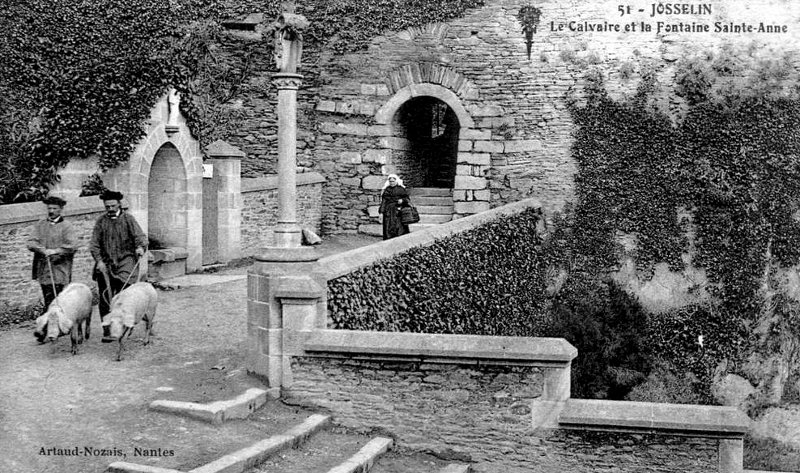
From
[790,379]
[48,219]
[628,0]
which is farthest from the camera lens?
[628,0]

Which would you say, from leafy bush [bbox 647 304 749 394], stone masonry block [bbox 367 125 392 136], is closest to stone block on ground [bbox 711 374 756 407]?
leafy bush [bbox 647 304 749 394]

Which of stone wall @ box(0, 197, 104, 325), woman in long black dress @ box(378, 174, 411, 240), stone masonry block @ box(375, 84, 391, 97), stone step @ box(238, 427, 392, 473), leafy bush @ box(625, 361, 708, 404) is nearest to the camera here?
stone step @ box(238, 427, 392, 473)

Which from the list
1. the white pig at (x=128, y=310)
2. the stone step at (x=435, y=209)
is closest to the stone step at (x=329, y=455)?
the white pig at (x=128, y=310)

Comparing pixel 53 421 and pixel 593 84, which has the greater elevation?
pixel 593 84

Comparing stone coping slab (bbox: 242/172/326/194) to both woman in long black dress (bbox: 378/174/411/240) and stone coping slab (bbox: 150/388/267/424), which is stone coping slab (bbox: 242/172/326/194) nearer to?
woman in long black dress (bbox: 378/174/411/240)

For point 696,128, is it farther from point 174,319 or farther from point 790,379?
point 174,319

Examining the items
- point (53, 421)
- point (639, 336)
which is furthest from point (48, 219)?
point (639, 336)

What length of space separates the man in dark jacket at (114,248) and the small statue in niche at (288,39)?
253 centimetres

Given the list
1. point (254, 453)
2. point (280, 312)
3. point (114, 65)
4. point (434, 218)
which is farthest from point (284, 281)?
point (434, 218)

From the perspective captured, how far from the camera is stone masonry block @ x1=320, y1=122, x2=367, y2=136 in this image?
1908 centimetres

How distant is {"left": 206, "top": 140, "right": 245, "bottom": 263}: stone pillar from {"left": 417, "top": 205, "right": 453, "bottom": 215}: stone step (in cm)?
469

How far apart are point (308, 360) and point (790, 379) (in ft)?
41.1

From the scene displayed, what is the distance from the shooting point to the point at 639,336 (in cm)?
1727

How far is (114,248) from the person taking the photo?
9.72m
